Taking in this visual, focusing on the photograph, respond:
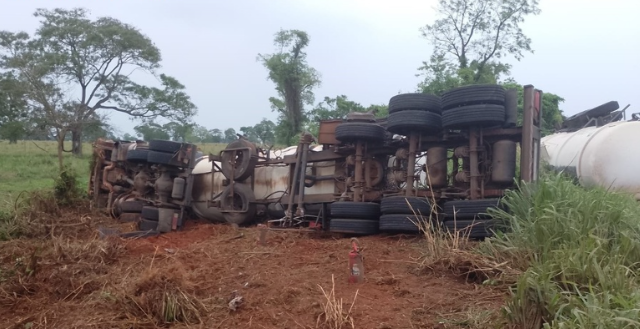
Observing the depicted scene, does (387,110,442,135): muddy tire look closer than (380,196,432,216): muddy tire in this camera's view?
No

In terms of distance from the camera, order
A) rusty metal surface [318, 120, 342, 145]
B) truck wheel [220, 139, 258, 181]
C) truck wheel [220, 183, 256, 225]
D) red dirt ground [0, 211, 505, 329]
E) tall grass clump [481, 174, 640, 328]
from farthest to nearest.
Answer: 1. truck wheel [220, 139, 258, 181]
2. truck wheel [220, 183, 256, 225]
3. rusty metal surface [318, 120, 342, 145]
4. red dirt ground [0, 211, 505, 329]
5. tall grass clump [481, 174, 640, 328]

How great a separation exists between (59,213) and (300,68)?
65.7 feet

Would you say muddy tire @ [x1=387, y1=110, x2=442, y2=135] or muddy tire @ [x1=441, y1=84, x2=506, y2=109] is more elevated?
muddy tire @ [x1=441, y1=84, x2=506, y2=109]

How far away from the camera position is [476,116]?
562 centimetres

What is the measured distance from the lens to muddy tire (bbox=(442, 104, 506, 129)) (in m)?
5.59

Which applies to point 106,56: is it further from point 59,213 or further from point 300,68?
point 59,213

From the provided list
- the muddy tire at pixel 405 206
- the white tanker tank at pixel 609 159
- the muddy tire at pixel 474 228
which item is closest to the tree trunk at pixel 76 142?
the white tanker tank at pixel 609 159

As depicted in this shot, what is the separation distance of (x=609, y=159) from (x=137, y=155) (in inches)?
261

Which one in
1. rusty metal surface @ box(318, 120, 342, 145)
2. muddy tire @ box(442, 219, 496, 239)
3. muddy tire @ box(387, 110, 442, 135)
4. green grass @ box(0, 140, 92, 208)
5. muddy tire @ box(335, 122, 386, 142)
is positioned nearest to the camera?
muddy tire @ box(442, 219, 496, 239)

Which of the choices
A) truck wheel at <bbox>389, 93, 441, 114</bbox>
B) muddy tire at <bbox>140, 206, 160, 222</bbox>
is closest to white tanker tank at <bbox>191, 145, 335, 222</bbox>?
muddy tire at <bbox>140, 206, 160, 222</bbox>

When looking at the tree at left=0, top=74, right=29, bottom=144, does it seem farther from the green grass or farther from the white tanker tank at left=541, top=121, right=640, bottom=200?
the white tanker tank at left=541, top=121, right=640, bottom=200

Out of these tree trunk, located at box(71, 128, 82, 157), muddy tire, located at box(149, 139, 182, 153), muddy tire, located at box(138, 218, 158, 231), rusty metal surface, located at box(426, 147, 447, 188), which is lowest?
muddy tire, located at box(138, 218, 158, 231)

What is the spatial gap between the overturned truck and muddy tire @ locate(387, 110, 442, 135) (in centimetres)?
1

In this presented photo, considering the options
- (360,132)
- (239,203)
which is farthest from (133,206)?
(360,132)
